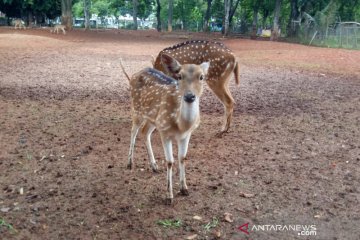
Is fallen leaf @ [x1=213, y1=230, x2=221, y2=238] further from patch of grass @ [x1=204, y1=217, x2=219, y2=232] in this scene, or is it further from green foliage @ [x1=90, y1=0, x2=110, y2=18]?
green foliage @ [x1=90, y1=0, x2=110, y2=18]

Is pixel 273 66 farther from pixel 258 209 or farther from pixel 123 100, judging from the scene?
pixel 258 209

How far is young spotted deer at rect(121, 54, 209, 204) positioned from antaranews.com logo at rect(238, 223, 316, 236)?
2.75 ft

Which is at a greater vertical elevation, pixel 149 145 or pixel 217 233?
pixel 149 145

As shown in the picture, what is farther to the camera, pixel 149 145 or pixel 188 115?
pixel 149 145

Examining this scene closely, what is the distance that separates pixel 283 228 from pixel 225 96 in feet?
10.6

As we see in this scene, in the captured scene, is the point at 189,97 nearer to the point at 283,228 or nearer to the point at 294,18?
the point at 283,228

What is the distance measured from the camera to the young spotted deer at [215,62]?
6306 mm

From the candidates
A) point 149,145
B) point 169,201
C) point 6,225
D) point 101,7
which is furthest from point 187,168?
point 101,7

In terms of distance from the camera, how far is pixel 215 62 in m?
6.50

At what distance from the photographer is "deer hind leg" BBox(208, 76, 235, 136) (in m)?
6.09

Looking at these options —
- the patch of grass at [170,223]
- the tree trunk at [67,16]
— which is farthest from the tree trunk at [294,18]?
the patch of grass at [170,223]

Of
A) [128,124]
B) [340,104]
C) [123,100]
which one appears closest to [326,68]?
[340,104]

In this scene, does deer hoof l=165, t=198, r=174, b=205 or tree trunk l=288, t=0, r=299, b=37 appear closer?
deer hoof l=165, t=198, r=174, b=205

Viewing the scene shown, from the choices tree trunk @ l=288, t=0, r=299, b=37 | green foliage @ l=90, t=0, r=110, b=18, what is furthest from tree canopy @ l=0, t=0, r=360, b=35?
green foliage @ l=90, t=0, r=110, b=18
